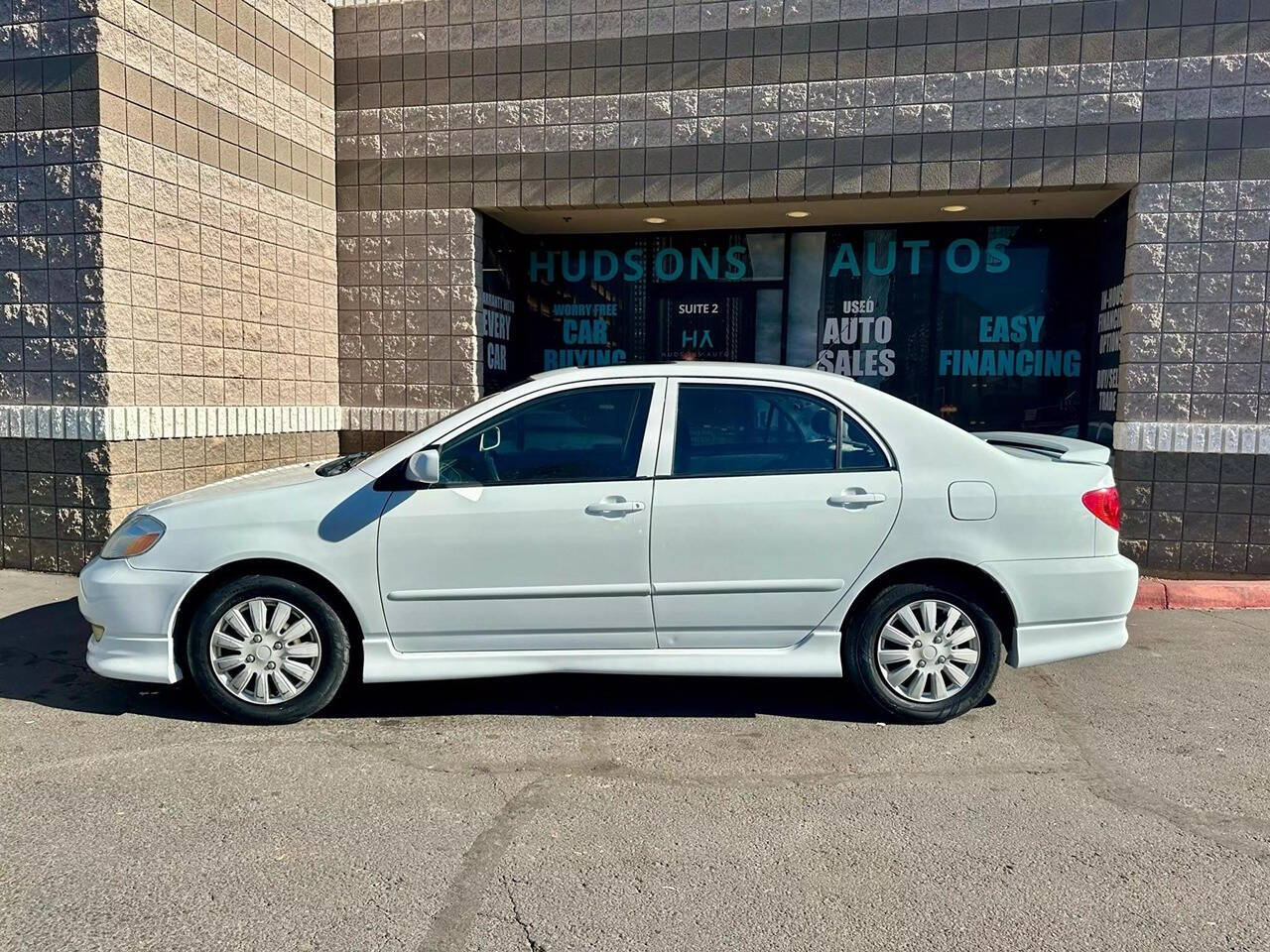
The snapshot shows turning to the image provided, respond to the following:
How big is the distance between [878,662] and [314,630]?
107 inches

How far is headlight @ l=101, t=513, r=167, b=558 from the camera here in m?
4.41

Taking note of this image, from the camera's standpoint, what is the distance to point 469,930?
9.39ft

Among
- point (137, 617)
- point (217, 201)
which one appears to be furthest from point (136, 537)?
point (217, 201)

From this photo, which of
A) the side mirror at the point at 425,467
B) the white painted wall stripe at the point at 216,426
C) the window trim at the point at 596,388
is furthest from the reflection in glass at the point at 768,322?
the side mirror at the point at 425,467

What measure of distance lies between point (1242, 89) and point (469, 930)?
8489 millimetres

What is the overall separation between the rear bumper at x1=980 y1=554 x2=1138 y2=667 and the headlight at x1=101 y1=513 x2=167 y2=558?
13.1 ft

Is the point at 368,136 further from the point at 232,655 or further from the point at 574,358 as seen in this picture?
the point at 232,655

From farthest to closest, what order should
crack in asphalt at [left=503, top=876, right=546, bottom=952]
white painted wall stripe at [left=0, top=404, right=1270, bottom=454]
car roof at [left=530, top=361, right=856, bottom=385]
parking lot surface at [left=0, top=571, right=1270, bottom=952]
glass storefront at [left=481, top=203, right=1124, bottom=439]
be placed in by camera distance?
glass storefront at [left=481, top=203, right=1124, bottom=439], white painted wall stripe at [left=0, top=404, right=1270, bottom=454], car roof at [left=530, top=361, right=856, bottom=385], parking lot surface at [left=0, top=571, right=1270, bottom=952], crack in asphalt at [left=503, top=876, right=546, bottom=952]

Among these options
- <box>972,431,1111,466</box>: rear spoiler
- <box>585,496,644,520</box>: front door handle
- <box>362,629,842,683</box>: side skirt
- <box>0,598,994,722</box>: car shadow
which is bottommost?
<box>0,598,994,722</box>: car shadow

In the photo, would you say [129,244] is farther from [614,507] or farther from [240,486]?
[614,507]

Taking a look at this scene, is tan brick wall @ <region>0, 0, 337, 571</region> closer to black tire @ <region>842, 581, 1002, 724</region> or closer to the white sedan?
the white sedan

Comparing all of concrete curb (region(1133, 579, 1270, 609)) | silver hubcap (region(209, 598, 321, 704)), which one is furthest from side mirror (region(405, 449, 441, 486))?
concrete curb (region(1133, 579, 1270, 609))

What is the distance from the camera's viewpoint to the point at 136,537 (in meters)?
4.44

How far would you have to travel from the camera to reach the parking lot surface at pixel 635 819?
9.53 feet
